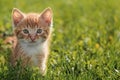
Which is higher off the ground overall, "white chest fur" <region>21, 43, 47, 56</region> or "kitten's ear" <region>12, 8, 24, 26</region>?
"kitten's ear" <region>12, 8, 24, 26</region>

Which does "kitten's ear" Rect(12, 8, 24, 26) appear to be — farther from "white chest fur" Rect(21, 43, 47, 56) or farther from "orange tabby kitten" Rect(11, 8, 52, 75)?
"white chest fur" Rect(21, 43, 47, 56)

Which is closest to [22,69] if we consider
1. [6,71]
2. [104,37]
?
[6,71]

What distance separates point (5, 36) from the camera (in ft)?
30.6

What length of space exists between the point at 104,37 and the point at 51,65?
2.23m

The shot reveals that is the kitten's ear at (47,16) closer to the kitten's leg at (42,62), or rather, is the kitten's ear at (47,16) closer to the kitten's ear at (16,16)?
the kitten's ear at (16,16)

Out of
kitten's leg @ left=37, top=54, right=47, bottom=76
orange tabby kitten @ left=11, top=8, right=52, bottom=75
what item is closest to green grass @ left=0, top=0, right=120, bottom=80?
kitten's leg @ left=37, top=54, right=47, bottom=76

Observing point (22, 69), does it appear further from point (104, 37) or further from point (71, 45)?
point (104, 37)

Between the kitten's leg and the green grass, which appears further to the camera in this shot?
the kitten's leg

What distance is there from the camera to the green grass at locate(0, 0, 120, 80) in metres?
7.11

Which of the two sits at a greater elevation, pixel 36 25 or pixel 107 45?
pixel 36 25

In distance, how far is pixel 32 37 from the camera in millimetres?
7160

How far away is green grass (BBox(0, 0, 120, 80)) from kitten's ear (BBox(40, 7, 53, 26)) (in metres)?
0.63

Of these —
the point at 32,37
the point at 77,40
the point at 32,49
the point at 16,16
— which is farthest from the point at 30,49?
the point at 77,40

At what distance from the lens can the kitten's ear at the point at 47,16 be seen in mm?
7477
